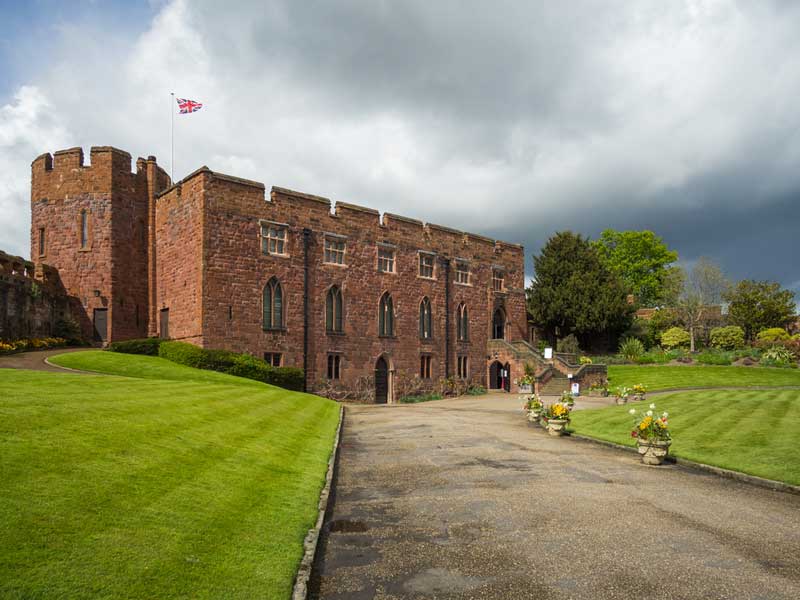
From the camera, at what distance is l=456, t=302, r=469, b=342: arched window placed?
139ft

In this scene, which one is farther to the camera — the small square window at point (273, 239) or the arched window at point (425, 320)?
the arched window at point (425, 320)

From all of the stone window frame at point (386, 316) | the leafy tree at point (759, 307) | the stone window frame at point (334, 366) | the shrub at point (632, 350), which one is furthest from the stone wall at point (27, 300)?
the leafy tree at point (759, 307)

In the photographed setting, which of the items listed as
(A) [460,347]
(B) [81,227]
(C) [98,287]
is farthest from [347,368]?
(B) [81,227]

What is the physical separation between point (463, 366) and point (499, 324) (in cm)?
647

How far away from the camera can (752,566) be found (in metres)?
6.86

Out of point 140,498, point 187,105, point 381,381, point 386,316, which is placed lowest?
point 381,381

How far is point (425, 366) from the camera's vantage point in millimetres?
39531

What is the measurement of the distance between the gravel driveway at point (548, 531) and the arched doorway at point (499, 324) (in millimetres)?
31971

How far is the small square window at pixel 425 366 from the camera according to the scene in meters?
39.2

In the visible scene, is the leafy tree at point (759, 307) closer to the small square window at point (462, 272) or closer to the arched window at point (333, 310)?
the small square window at point (462, 272)

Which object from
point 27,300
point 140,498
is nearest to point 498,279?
point 27,300

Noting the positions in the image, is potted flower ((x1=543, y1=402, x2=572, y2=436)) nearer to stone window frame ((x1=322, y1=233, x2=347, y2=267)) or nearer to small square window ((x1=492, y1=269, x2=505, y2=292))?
stone window frame ((x1=322, y1=233, x2=347, y2=267))

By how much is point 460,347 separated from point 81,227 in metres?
26.7

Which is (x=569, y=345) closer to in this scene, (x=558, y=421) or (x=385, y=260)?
(x=385, y=260)
